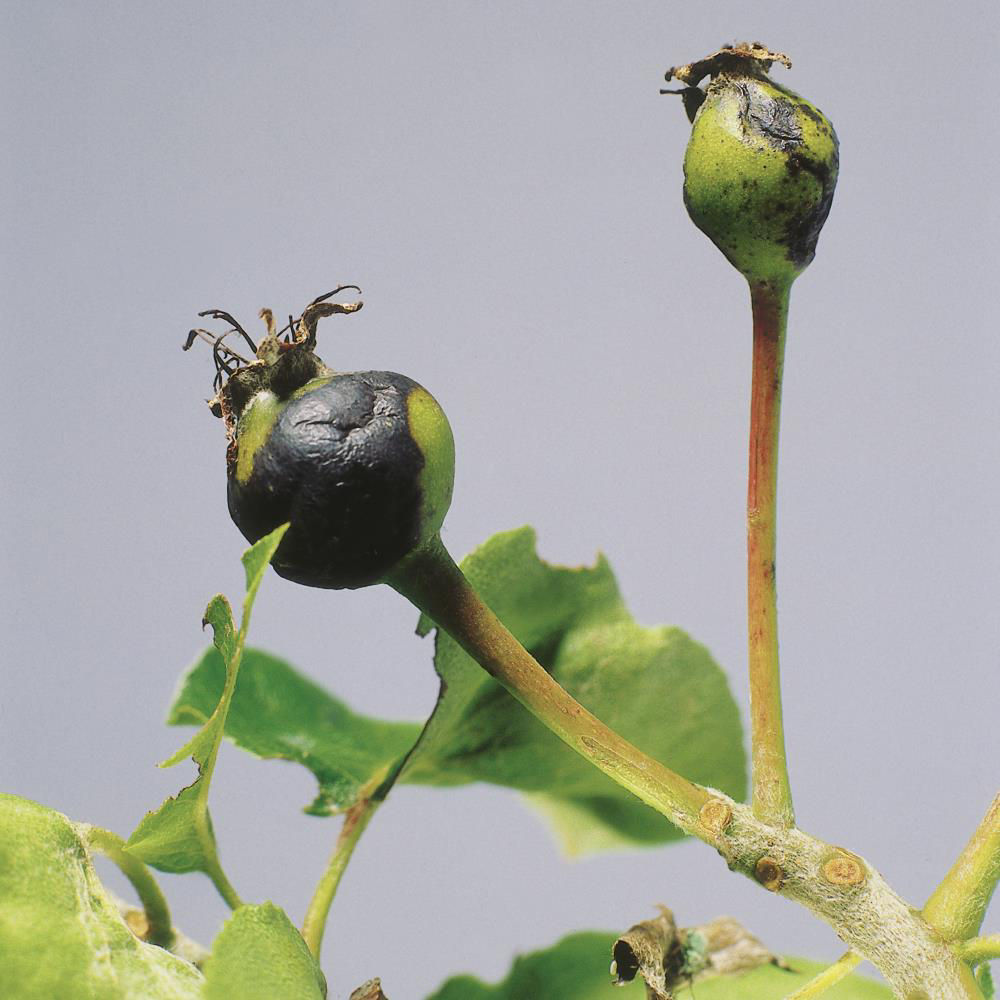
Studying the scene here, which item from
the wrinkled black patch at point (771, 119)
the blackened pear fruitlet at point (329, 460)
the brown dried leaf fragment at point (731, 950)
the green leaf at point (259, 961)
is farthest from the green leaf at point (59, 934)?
the wrinkled black patch at point (771, 119)

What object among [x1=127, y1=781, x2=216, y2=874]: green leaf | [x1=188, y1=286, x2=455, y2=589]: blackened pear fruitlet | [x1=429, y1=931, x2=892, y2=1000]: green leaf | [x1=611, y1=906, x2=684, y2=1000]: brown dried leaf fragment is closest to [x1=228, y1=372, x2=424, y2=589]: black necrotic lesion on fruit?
[x1=188, y1=286, x2=455, y2=589]: blackened pear fruitlet

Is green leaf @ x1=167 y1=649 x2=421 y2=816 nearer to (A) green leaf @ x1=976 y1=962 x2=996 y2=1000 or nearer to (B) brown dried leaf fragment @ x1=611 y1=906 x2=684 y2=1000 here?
(B) brown dried leaf fragment @ x1=611 y1=906 x2=684 y2=1000

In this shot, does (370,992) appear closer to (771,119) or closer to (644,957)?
(644,957)

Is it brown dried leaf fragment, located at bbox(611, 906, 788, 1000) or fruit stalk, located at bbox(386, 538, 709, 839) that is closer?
fruit stalk, located at bbox(386, 538, 709, 839)

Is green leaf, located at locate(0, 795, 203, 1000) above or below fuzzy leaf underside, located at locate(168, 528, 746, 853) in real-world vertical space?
below

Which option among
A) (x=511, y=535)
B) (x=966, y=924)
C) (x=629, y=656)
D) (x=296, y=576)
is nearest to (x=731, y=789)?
(x=629, y=656)

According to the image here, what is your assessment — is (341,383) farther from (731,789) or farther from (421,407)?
(731,789)

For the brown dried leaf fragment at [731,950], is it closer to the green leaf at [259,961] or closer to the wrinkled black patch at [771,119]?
the green leaf at [259,961]
